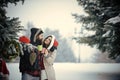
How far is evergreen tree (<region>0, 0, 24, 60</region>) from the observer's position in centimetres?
348

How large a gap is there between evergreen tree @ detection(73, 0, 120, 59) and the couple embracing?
454mm

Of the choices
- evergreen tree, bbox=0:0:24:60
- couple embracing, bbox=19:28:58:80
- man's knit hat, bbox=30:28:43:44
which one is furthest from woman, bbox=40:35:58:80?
evergreen tree, bbox=0:0:24:60

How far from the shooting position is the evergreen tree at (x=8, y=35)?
3.48m

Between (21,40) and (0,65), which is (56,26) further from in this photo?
(0,65)

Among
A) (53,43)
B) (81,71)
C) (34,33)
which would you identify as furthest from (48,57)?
(81,71)

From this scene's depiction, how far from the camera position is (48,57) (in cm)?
350

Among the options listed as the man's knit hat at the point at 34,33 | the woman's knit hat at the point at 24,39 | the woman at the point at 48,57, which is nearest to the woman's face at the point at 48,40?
the woman at the point at 48,57

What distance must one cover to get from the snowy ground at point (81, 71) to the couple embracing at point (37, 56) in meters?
0.09

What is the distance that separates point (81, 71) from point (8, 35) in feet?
3.68

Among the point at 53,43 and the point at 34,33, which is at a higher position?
the point at 34,33

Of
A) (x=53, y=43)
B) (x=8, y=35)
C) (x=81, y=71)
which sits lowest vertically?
(x=81, y=71)

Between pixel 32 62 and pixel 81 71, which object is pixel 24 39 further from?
pixel 81 71

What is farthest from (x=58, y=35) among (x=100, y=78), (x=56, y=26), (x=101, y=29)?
(x=100, y=78)

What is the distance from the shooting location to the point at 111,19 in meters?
3.50
